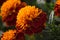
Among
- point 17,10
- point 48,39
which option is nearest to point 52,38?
point 48,39

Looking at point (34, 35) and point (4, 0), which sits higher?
point (4, 0)

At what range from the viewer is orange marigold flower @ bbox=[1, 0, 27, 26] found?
2.26ft

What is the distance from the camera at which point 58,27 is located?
705mm

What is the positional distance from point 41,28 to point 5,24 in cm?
14

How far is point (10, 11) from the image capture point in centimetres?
70

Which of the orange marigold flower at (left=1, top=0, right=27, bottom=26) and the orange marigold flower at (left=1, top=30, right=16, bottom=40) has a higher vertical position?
the orange marigold flower at (left=1, top=0, right=27, bottom=26)

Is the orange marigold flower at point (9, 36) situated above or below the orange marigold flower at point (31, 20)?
below

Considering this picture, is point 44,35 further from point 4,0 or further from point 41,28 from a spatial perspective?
point 4,0

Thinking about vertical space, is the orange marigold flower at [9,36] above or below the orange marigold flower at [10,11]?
below

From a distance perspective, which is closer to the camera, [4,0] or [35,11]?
[35,11]

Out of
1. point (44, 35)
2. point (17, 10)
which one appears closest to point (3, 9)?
point (17, 10)

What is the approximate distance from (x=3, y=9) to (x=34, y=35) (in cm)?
13

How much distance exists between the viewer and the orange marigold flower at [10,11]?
69 cm

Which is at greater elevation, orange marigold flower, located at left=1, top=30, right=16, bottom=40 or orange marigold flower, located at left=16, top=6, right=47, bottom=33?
orange marigold flower, located at left=16, top=6, right=47, bottom=33
